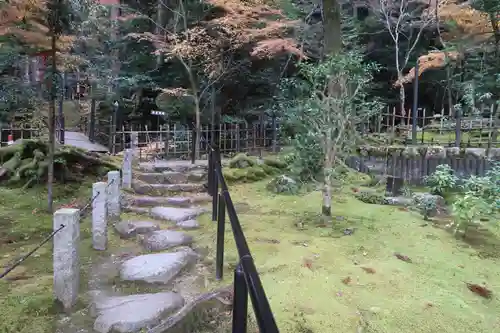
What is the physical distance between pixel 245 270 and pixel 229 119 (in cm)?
1146

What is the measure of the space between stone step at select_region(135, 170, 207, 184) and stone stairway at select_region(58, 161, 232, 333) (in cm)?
69

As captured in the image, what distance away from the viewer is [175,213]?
5402 mm

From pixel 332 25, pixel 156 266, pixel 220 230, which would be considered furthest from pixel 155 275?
pixel 332 25

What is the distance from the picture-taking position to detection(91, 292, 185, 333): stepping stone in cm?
258

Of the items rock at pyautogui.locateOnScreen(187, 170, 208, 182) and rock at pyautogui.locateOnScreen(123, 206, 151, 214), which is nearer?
rock at pyautogui.locateOnScreen(123, 206, 151, 214)

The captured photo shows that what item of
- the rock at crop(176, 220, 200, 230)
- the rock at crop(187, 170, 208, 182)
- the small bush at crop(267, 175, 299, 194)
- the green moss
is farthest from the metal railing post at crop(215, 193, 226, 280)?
the green moss

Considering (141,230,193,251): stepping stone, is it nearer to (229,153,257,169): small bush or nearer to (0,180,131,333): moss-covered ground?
(0,180,131,333): moss-covered ground

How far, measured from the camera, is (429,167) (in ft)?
27.5

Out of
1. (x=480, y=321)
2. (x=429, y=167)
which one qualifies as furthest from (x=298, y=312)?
(x=429, y=167)

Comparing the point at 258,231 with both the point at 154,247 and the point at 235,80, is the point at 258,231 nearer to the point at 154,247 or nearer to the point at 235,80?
the point at 154,247

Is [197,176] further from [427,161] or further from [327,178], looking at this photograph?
[427,161]

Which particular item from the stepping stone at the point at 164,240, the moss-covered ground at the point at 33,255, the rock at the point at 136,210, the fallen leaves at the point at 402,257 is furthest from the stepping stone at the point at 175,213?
the fallen leaves at the point at 402,257

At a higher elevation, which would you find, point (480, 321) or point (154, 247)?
point (154, 247)

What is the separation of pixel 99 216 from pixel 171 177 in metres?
2.94
